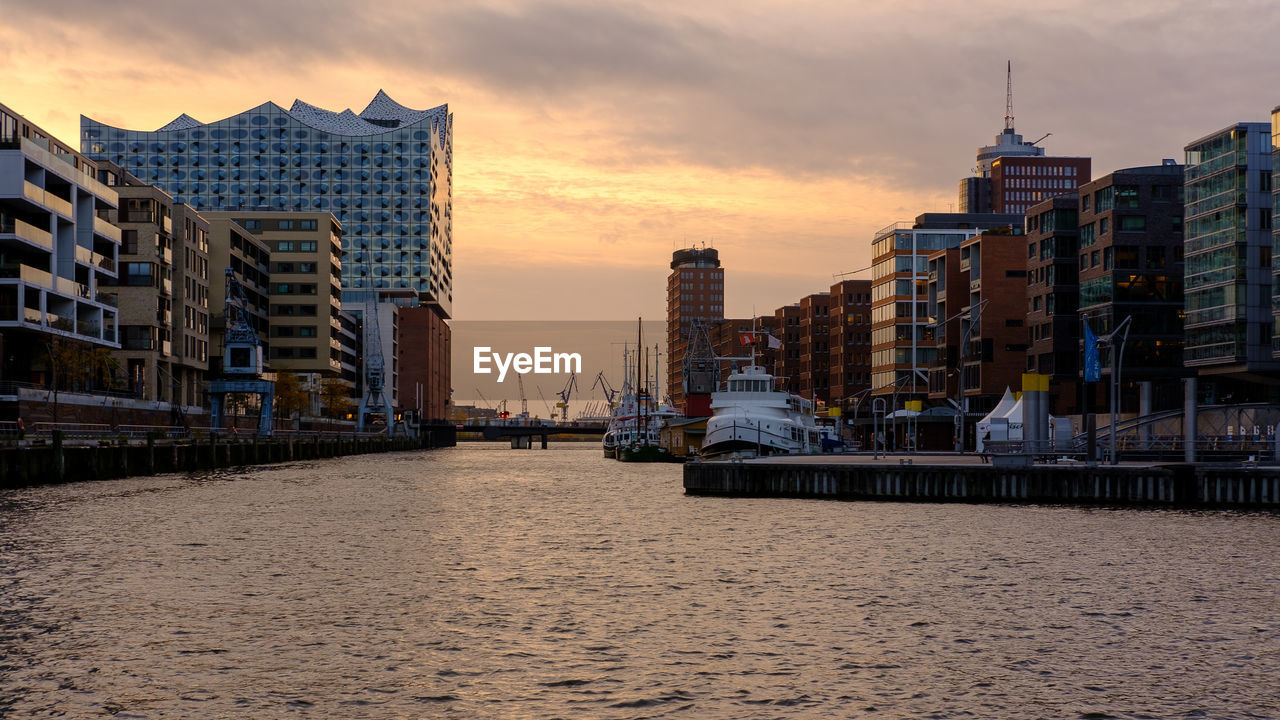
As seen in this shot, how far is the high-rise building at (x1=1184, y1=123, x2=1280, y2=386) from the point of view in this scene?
112 m

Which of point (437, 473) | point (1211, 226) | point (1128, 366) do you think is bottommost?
point (437, 473)

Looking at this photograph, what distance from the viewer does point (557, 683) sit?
21578 millimetres

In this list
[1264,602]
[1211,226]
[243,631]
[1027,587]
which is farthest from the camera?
[1211,226]

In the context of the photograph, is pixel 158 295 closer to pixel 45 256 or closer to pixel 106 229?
pixel 106 229

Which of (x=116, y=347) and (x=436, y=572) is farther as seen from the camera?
(x=116, y=347)

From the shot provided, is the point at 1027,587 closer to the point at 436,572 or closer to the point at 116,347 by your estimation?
the point at 436,572

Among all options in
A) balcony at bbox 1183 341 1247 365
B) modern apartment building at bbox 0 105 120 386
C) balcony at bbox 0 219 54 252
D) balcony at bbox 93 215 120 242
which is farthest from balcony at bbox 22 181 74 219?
balcony at bbox 1183 341 1247 365

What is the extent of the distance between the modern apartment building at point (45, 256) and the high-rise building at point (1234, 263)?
97490 millimetres

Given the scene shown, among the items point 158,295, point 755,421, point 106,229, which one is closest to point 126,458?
point 755,421

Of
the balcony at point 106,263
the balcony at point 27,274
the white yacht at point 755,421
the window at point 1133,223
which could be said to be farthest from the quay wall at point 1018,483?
the balcony at point 106,263

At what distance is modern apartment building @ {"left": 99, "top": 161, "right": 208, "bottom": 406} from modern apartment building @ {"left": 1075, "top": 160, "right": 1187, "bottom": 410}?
330 feet

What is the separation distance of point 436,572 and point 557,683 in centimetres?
1585

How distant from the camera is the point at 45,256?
11719 cm

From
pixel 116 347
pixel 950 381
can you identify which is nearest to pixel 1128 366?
pixel 950 381
